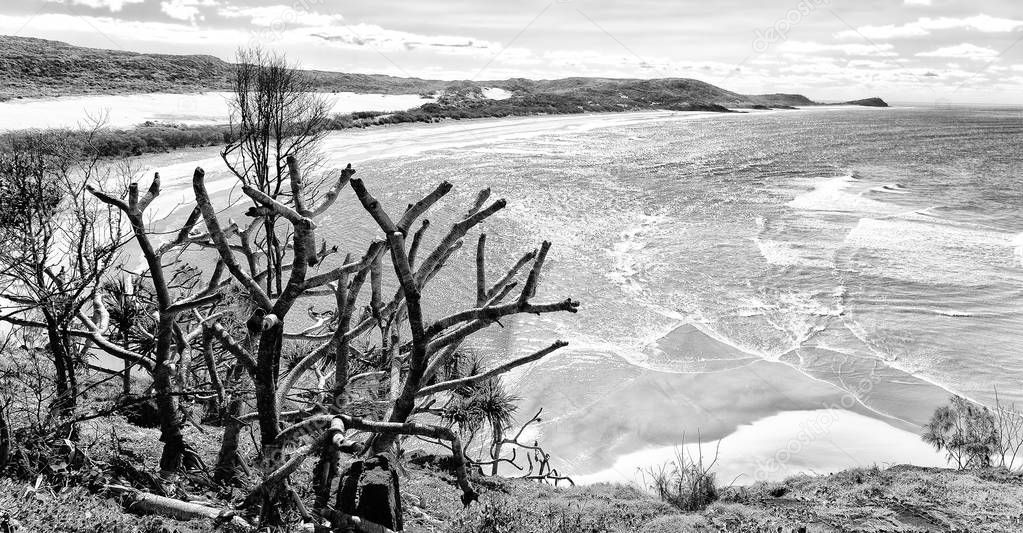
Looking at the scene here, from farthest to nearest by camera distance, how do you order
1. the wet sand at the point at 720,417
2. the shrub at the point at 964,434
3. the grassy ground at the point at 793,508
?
the wet sand at the point at 720,417, the shrub at the point at 964,434, the grassy ground at the point at 793,508

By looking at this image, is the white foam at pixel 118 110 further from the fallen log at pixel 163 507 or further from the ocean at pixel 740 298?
the fallen log at pixel 163 507

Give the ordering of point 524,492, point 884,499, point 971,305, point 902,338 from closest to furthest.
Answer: point 884,499 → point 524,492 → point 902,338 → point 971,305

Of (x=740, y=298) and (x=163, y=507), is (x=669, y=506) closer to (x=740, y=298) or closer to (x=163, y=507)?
(x=163, y=507)

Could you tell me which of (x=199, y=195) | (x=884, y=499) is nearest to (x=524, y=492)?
(x=884, y=499)

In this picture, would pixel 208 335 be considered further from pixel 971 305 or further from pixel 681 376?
pixel 971 305

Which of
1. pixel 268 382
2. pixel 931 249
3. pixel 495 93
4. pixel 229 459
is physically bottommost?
pixel 229 459

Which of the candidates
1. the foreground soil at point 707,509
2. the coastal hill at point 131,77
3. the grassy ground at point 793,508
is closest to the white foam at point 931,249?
the foreground soil at point 707,509

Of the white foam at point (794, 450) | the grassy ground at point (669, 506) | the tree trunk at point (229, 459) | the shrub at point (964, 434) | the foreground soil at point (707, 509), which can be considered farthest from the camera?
the white foam at point (794, 450)

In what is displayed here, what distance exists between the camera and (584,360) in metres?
17.2

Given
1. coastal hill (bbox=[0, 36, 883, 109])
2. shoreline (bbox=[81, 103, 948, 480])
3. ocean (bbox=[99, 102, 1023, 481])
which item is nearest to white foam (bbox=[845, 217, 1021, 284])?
ocean (bbox=[99, 102, 1023, 481])

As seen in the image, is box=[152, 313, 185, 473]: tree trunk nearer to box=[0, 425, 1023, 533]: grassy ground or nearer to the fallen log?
box=[0, 425, 1023, 533]: grassy ground

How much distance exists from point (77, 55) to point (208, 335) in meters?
88.5

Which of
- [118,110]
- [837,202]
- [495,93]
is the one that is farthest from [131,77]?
[837,202]

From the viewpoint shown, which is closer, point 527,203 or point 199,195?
point 199,195
